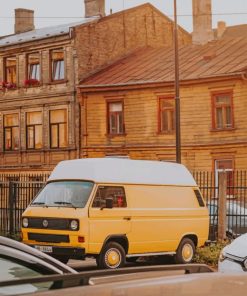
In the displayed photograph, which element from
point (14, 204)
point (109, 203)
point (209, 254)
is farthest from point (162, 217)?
point (14, 204)

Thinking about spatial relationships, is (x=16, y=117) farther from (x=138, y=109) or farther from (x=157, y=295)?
(x=157, y=295)

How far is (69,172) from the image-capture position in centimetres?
1672

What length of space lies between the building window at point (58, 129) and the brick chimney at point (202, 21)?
862 cm

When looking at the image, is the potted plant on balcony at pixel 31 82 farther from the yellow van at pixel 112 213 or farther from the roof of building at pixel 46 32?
the yellow van at pixel 112 213

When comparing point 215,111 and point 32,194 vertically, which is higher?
point 215,111

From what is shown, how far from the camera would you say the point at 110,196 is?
1634 centimetres

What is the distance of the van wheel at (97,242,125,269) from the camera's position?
51.8ft

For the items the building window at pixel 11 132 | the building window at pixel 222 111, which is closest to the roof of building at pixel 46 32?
the building window at pixel 11 132

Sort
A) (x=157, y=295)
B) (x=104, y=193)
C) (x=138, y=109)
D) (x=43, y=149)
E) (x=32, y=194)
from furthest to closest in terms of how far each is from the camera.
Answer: (x=43, y=149) < (x=138, y=109) < (x=32, y=194) < (x=104, y=193) < (x=157, y=295)

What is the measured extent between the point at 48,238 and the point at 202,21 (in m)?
27.2

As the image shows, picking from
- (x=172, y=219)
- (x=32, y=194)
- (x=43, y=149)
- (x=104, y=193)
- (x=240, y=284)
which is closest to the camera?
(x=240, y=284)

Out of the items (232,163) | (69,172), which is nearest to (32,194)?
(69,172)

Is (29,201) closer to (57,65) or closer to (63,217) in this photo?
(63,217)

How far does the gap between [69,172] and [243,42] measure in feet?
81.3
